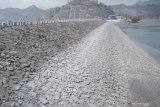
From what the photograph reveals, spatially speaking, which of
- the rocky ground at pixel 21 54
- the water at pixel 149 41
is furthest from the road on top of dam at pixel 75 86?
the water at pixel 149 41

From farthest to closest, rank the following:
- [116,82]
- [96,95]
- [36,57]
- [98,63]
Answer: [98,63] → [36,57] → [116,82] → [96,95]

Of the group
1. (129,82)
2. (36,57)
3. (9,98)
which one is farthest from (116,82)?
(9,98)

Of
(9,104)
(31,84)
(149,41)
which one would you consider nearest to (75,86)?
(31,84)

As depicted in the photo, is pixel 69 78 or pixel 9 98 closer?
pixel 9 98

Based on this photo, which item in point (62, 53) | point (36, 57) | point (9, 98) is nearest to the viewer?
point (9, 98)

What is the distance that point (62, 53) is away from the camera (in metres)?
32.6

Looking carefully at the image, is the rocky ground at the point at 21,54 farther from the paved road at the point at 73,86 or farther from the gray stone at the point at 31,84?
the paved road at the point at 73,86

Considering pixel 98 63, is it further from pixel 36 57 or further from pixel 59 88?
pixel 59 88

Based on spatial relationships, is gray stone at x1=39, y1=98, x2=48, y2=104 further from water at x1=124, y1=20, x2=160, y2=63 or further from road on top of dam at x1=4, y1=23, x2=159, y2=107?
water at x1=124, y1=20, x2=160, y2=63

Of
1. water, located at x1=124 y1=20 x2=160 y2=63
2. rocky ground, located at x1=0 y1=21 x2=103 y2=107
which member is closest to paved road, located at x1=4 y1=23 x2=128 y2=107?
rocky ground, located at x1=0 y1=21 x2=103 y2=107

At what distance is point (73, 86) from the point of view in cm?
2073

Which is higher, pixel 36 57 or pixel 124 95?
pixel 36 57

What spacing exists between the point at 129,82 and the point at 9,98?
11295 mm

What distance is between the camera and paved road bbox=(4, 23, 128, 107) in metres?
17.8
